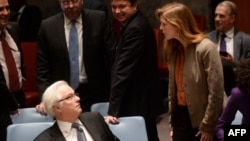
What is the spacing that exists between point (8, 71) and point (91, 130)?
1232mm

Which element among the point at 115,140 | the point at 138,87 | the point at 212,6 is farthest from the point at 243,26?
the point at 115,140

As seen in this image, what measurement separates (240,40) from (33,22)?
2763mm

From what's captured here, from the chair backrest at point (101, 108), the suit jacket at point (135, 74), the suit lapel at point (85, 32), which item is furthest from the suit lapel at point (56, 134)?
the suit lapel at point (85, 32)

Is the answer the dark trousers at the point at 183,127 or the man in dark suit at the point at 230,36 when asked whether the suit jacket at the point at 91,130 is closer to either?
the dark trousers at the point at 183,127

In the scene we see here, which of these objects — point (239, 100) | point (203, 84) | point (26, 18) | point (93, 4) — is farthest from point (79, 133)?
point (26, 18)

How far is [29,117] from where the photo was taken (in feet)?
12.8

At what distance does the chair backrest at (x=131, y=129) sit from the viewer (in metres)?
3.47

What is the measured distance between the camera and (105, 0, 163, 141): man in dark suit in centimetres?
369

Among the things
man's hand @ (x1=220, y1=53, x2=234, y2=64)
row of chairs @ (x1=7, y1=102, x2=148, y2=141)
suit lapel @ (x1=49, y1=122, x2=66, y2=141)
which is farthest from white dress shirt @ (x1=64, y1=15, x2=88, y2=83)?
man's hand @ (x1=220, y1=53, x2=234, y2=64)

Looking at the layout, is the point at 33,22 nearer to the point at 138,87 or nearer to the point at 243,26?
the point at 243,26

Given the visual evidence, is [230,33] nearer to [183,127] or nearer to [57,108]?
[183,127]

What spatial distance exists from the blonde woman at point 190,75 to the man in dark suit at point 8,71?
115 centimetres

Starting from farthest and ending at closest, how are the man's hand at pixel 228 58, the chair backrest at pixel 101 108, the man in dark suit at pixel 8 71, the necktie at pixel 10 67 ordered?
1. the man's hand at pixel 228 58
2. the necktie at pixel 10 67
3. the man in dark suit at pixel 8 71
4. the chair backrest at pixel 101 108

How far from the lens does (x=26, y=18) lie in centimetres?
654
